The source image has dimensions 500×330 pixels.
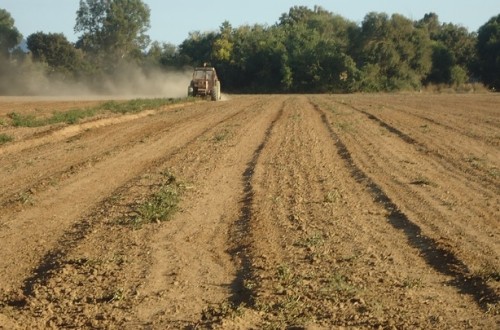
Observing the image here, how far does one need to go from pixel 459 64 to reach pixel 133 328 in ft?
285

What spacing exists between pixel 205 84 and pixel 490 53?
47064 mm

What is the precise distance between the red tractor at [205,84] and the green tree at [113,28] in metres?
67.2

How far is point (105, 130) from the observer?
24141 mm

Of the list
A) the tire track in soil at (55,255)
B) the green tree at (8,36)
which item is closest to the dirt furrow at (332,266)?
the tire track in soil at (55,255)

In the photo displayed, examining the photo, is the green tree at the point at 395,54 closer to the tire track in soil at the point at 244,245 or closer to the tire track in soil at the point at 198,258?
the tire track in soil at the point at 244,245

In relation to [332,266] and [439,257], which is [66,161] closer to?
[332,266]

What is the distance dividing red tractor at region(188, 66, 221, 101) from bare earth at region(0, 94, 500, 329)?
30.0 meters

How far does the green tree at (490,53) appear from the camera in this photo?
80.6 metres

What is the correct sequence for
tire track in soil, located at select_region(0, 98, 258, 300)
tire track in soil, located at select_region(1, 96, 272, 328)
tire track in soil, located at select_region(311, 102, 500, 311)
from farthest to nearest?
tire track in soil, located at select_region(0, 98, 258, 300)
tire track in soil, located at select_region(1, 96, 272, 328)
tire track in soil, located at select_region(311, 102, 500, 311)

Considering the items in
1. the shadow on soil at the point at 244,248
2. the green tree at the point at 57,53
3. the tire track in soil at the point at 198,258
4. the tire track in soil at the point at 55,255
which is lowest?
the tire track in soil at the point at 55,255

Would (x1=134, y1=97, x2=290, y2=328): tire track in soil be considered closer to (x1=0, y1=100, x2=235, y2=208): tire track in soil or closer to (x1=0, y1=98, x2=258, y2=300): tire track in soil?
(x1=0, y1=98, x2=258, y2=300): tire track in soil

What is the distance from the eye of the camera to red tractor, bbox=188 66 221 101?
153 feet

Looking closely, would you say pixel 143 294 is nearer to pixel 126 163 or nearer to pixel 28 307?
pixel 28 307

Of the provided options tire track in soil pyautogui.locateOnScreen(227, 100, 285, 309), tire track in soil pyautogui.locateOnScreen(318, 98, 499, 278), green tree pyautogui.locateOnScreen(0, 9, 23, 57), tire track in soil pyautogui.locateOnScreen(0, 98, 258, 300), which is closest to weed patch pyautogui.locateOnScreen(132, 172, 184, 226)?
tire track in soil pyautogui.locateOnScreen(0, 98, 258, 300)
